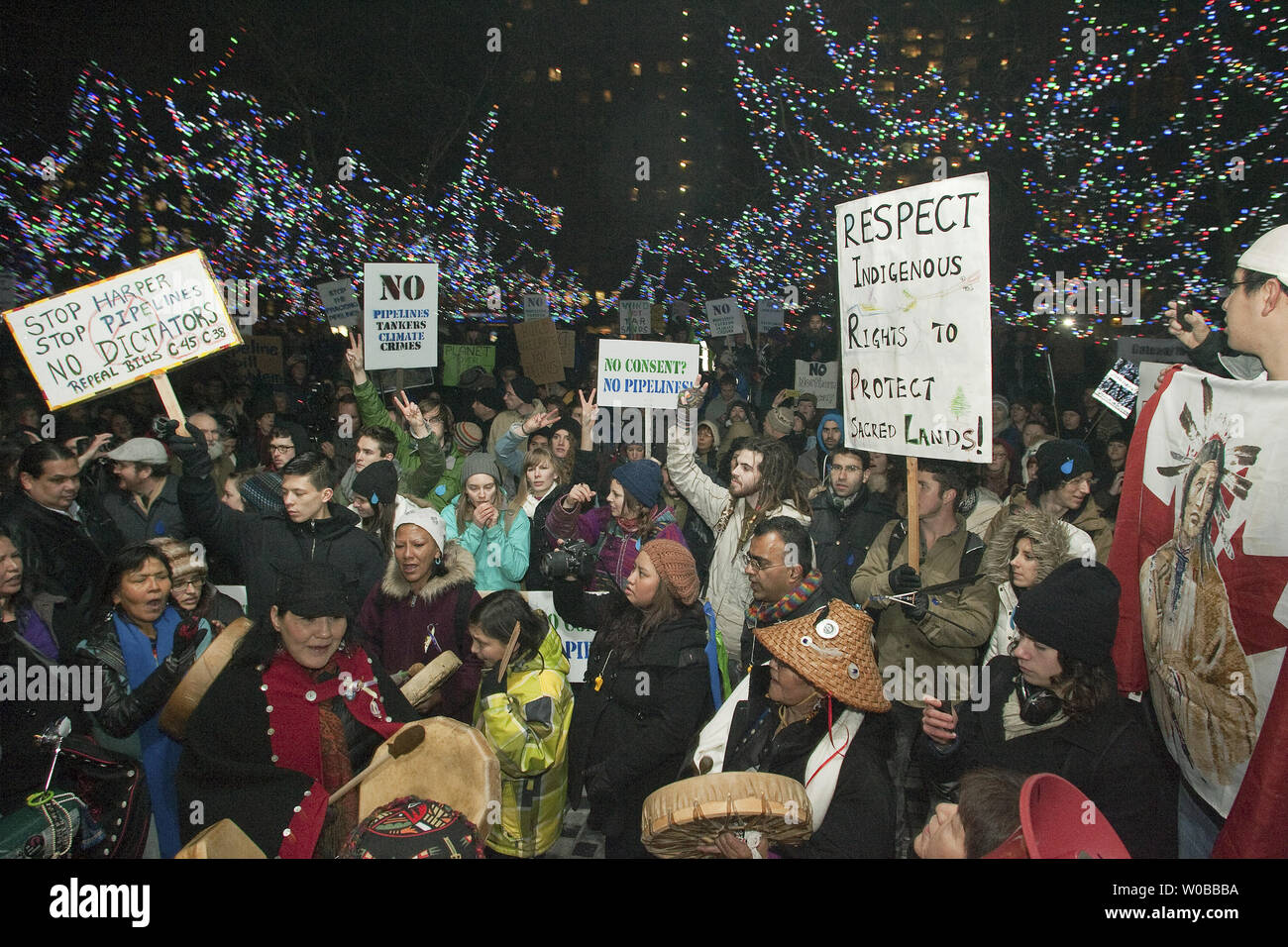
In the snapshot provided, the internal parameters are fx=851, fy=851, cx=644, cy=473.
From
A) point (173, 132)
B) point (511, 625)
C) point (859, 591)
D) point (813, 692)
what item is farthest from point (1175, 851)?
point (173, 132)

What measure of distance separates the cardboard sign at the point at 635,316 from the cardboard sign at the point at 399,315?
6.15 m

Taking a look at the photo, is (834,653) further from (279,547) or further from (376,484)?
(376,484)

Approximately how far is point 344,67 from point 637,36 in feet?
24.0

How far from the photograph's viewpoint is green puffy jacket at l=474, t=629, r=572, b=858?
11.6 feet

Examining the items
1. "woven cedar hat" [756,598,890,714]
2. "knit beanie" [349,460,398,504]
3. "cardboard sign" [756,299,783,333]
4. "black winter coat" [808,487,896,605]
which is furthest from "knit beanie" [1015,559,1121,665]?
"cardboard sign" [756,299,783,333]

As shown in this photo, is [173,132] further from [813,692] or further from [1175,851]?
[1175,851]

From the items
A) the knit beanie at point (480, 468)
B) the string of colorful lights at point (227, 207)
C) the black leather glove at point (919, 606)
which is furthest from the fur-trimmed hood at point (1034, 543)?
the string of colorful lights at point (227, 207)

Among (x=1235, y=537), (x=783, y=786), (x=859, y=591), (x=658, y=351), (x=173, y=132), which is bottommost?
(x=783, y=786)

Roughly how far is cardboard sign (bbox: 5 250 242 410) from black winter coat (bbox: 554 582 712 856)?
3146 mm

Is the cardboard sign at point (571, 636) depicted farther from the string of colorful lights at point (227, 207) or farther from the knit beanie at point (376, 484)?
the string of colorful lights at point (227, 207)

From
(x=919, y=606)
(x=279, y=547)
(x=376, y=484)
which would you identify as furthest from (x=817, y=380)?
(x=279, y=547)

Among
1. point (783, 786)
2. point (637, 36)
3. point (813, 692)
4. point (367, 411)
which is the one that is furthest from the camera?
point (637, 36)

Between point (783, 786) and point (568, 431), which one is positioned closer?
point (783, 786)
